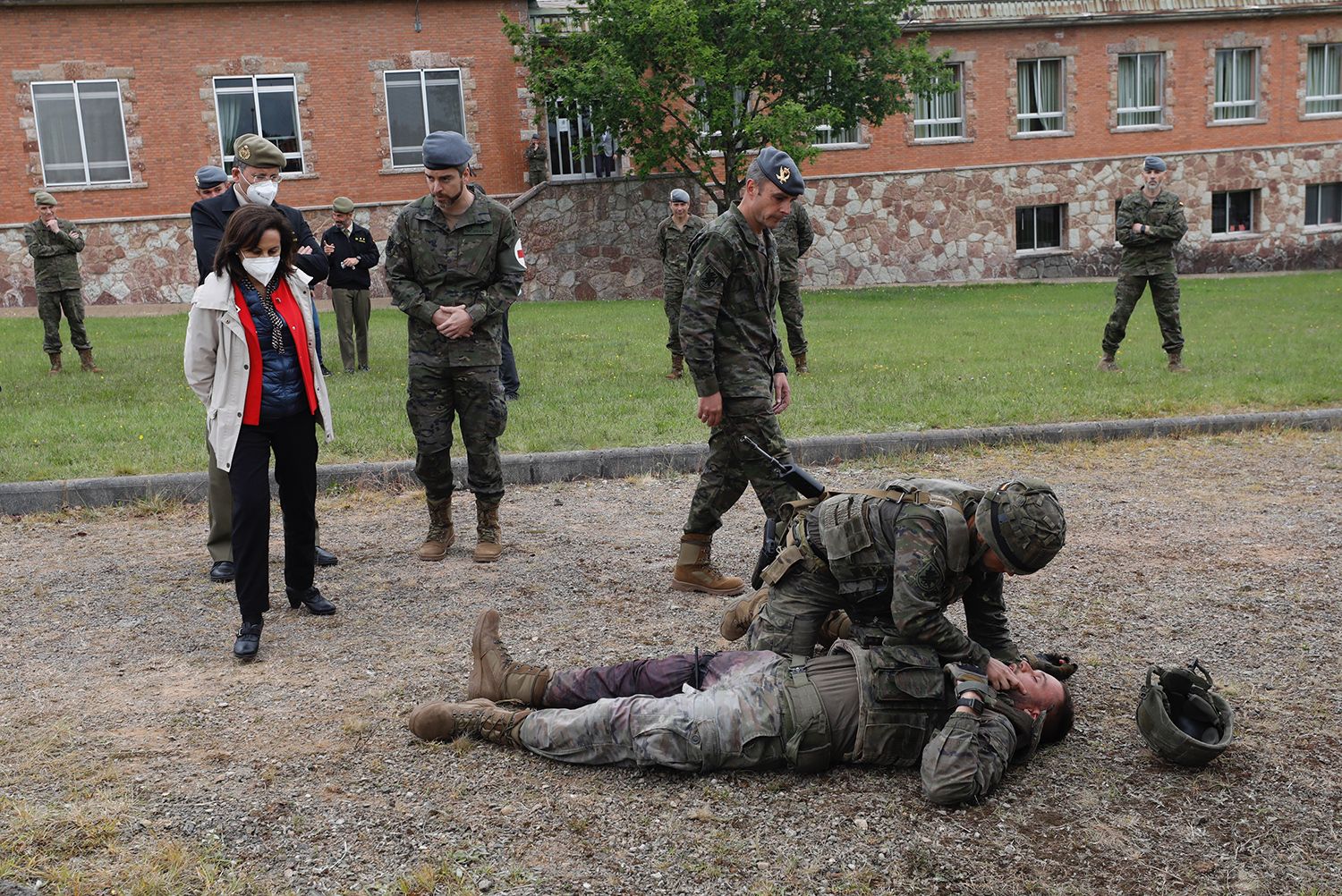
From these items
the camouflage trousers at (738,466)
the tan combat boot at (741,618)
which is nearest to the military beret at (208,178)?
the camouflage trousers at (738,466)

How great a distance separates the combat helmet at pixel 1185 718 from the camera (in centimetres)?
402

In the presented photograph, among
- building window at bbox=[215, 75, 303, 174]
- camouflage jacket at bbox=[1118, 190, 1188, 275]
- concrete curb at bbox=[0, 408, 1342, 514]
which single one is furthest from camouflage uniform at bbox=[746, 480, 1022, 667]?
building window at bbox=[215, 75, 303, 174]

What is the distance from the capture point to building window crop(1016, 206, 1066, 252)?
30109mm

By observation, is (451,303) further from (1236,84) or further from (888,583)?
(1236,84)

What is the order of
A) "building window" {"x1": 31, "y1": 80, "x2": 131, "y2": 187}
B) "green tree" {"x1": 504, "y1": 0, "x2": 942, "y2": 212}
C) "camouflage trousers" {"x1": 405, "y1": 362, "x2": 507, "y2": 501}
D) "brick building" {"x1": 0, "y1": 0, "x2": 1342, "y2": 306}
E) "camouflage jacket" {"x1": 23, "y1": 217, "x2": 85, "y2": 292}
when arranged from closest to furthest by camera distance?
"camouflage trousers" {"x1": 405, "y1": 362, "x2": 507, "y2": 501}, "camouflage jacket" {"x1": 23, "y1": 217, "x2": 85, "y2": 292}, "green tree" {"x1": 504, "y1": 0, "x2": 942, "y2": 212}, "building window" {"x1": 31, "y1": 80, "x2": 131, "y2": 187}, "brick building" {"x1": 0, "y1": 0, "x2": 1342, "y2": 306}

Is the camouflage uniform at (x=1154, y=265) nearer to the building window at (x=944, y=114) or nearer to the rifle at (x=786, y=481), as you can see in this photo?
the rifle at (x=786, y=481)

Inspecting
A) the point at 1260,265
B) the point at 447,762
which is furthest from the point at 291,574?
the point at 1260,265

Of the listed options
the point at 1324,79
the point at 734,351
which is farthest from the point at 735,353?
the point at 1324,79

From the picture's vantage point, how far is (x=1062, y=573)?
6.28m

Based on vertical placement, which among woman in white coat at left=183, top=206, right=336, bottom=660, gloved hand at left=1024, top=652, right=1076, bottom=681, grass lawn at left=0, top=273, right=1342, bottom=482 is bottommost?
gloved hand at left=1024, top=652, right=1076, bottom=681

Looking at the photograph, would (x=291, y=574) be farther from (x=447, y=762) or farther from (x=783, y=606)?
(x=783, y=606)

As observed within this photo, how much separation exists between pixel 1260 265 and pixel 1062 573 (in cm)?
2870

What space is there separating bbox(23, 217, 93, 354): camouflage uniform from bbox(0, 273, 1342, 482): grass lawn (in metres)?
0.48

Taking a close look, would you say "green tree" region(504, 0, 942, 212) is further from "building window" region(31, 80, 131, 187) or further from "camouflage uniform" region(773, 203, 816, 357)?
"camouflage uniform" region(773, 203, 816, 357)
